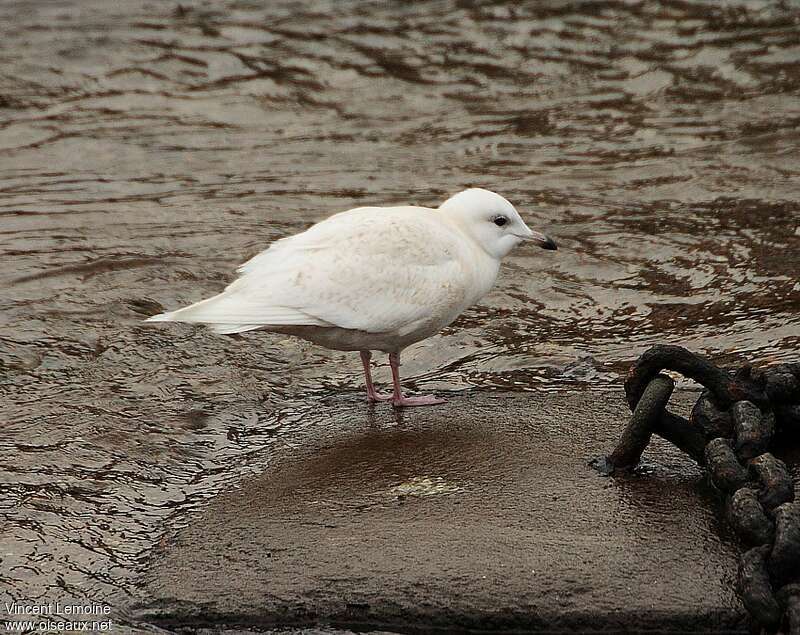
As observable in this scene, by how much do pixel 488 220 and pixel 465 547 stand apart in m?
2.55

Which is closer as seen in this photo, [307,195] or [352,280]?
[352,280]

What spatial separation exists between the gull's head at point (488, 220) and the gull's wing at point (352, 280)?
13.8 inches

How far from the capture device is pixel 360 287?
5445 millimetres

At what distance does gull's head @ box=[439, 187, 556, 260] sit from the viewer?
6.04m

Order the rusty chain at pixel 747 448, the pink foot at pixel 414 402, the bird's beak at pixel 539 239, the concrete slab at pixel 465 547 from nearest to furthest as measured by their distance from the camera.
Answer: the rusty chain at pixel 747 448 < the concrete slab at pixel 465 547 < the pink foot at pixel 414 402 < the bird's beak at pixel 539 239

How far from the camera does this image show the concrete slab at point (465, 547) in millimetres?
3588

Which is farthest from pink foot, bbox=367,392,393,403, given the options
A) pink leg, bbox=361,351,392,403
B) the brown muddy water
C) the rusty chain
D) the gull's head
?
the rusty chain

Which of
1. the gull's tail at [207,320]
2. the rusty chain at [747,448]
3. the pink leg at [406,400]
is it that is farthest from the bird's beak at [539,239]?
the rusty chain at [747,448]

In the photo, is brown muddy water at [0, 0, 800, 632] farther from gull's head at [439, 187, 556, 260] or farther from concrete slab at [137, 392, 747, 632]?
gull's head at [439, 187, 556, 260]

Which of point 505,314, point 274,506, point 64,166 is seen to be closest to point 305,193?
point 64,166

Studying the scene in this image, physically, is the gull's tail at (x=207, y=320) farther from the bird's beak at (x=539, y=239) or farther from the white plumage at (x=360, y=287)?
the bird's beak at (x=539, y=239)

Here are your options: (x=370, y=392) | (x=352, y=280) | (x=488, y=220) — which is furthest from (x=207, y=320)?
(x=488, y=220)

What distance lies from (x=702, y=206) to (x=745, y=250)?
1134 mm

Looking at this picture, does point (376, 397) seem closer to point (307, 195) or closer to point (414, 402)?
point (414, 402)
